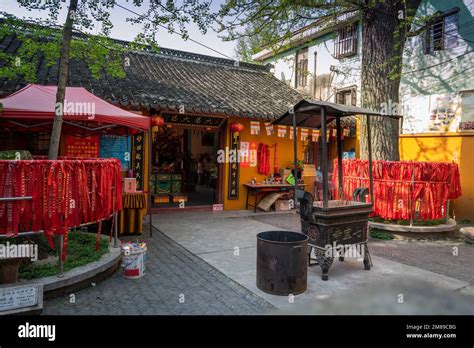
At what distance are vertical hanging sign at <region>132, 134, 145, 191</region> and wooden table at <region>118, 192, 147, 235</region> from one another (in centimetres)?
210

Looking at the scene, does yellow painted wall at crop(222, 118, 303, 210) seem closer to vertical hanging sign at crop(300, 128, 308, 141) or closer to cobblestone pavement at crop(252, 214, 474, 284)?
vertical hanging sign at crop(300, 128, 308, 141)

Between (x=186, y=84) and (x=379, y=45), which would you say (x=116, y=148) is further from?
(x=379, y=45)

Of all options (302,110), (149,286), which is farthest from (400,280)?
(149,286)

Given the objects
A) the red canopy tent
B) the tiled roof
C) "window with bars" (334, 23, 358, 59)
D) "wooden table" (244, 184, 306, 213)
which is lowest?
"wooden table" (244, 184, 306, 213)

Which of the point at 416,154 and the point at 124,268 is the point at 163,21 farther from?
the point at 416,154

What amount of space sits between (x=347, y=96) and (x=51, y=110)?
43.0 feet

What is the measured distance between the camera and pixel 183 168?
15.0m

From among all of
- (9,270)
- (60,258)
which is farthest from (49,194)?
(9,270)

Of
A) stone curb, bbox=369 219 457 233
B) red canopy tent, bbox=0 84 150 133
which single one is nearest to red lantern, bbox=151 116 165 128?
red canopy tent, bbox=0 84 150 133

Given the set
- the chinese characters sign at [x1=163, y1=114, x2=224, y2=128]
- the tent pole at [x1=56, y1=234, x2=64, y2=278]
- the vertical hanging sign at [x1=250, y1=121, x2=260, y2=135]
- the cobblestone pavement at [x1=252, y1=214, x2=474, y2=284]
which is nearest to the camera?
the tent pole at [x1=56, y1=234, x2=64, y2=278]

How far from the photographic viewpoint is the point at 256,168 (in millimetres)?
12047

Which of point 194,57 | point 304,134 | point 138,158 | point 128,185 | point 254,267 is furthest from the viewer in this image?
point 194,57

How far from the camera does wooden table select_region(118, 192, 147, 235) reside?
307 inches

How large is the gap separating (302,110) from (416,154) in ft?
27.6
